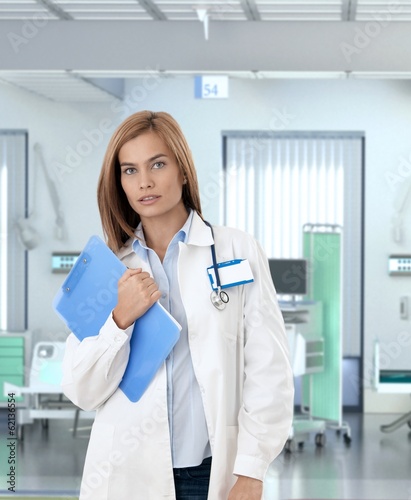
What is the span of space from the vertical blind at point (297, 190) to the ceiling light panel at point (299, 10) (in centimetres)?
400

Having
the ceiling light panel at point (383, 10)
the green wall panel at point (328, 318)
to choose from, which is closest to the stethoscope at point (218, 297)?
the ceiling light panel at point (383, 10)

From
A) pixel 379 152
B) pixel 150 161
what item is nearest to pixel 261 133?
pixel 379 152

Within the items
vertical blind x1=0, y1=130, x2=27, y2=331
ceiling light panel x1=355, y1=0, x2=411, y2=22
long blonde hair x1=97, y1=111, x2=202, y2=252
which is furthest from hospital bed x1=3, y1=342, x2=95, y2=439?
long blonde hair x1=97, y1=111, x2=202, y2=252

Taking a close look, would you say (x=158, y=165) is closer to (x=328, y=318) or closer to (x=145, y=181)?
(x=145, y=181)

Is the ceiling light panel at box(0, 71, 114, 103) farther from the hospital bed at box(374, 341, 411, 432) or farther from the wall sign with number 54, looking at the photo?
the hospital bed at box(374, 341, 411, 432)

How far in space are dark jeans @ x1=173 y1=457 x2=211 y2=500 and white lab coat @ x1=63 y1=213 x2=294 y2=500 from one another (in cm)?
3

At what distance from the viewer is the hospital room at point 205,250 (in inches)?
70.9

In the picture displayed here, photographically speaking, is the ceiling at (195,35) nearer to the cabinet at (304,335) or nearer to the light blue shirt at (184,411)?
the cabinet at (304,335)

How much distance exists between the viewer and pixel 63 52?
6.48 m

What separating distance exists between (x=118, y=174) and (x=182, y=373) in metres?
0.46

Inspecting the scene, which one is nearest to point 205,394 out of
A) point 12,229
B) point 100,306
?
point 100,306

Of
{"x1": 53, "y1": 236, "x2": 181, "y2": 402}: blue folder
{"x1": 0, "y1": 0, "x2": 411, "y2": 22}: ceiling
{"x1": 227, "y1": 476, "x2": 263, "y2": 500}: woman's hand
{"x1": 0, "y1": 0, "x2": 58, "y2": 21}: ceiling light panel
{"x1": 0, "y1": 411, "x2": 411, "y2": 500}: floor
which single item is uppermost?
{"x1": 0, "y1": 0, "x2": 58, "y2": 21}: ceiling light panel

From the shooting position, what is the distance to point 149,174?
73.7 inches

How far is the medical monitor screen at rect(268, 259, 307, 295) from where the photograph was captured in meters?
8.62
